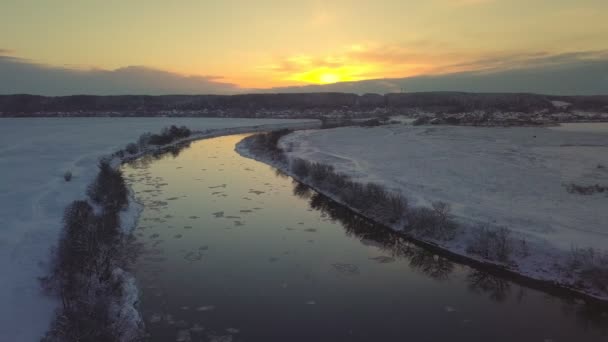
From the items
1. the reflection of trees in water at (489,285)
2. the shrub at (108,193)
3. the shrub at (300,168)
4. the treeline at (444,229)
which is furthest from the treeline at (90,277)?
the shrub at (300,168)

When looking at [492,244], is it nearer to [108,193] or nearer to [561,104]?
[108,193]

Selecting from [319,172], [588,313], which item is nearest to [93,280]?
A: [588,313]

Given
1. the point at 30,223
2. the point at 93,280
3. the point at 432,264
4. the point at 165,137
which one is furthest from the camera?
the point at 165,137

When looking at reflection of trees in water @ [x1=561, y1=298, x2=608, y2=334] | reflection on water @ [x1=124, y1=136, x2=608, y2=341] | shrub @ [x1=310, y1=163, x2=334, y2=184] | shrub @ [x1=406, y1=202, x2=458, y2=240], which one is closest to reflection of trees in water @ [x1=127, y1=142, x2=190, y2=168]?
shrub @ [x1=310, y1=163, x2=334, y2=184]

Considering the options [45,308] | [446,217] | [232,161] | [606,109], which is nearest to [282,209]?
[446,217]

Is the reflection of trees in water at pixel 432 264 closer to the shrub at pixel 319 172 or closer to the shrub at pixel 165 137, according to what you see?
the shrub at pixel 319 172

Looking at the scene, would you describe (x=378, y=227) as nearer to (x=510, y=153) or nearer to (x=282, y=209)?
(x=282, y=209)
